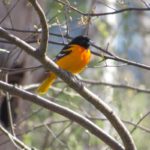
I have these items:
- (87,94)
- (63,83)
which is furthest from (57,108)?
(63,83)

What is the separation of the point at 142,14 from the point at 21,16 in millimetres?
7684

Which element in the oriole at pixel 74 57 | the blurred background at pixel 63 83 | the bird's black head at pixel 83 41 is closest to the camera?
the blurred background at pixel 63 83

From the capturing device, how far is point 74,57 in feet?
16.0

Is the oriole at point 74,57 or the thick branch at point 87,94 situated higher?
the thick branch at point 87,94

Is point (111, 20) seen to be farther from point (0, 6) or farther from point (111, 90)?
point (0, 6)

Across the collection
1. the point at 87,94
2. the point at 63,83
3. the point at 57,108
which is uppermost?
the point at 87,94

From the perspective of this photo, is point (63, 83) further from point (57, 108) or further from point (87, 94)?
point (87, 94)

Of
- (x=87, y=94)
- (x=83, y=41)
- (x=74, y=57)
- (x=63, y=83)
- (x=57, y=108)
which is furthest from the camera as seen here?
(x=63, y=83)

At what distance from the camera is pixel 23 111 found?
583 cm

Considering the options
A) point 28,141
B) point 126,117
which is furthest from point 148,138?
point 28,141

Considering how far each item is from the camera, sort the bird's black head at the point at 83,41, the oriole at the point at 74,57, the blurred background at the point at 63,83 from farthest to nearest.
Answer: the bird's black head at the point at 83,41
the oriole at the point at 74,57
the blurred background at the point at 63,83

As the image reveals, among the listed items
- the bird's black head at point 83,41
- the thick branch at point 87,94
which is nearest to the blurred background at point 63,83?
the bird's black head at point 83,41

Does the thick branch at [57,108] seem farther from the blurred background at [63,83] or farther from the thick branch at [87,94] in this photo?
the blurred background at [63,83]

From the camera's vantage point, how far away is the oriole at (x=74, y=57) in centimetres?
479
